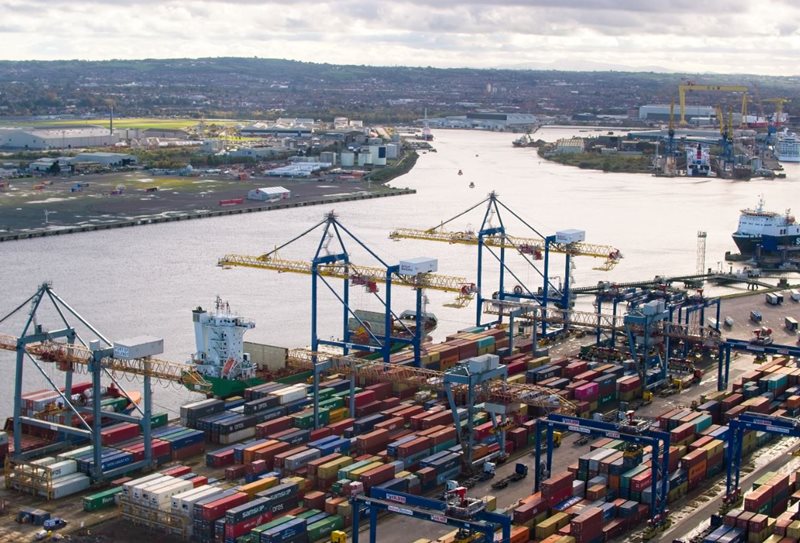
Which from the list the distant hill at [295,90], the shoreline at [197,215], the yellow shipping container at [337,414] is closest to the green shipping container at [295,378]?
the yellow shipping container at [337,414]

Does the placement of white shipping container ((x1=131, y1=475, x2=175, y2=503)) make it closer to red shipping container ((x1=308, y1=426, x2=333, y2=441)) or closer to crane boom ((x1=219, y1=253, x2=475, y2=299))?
red shipping container ((x1=308, y1=426, x2=333, y2=441))

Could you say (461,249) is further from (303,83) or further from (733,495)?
(303,83)

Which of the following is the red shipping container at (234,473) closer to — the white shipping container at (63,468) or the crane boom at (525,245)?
the white shipping container at (63,468)

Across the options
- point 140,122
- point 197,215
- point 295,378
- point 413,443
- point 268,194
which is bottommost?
point 295,378

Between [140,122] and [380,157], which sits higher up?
[140,122]

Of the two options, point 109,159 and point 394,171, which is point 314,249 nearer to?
point 394,171

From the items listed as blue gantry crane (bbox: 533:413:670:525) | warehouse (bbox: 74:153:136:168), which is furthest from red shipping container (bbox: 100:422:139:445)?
warehouse (bbox: 74:153:136:168)

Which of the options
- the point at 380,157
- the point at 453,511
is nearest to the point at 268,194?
the point at 380,157
